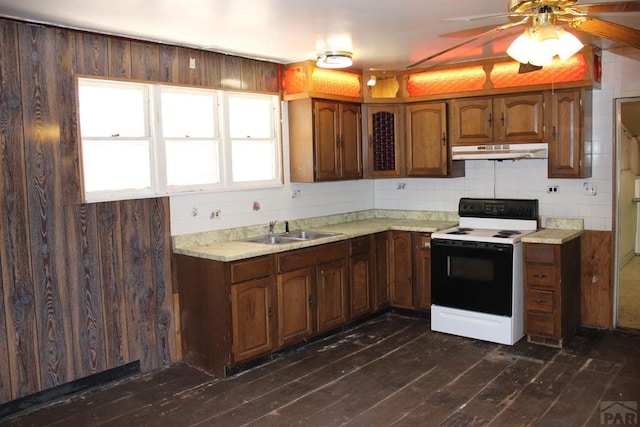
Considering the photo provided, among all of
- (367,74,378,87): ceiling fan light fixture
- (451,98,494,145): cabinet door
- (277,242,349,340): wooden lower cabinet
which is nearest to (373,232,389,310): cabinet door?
(277,242,349,340): wooden lower cabinet

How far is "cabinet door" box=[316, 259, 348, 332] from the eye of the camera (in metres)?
4.74

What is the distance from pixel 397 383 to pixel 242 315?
121 centimetres

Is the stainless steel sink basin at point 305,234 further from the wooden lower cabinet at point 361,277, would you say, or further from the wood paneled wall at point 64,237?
the wood paneled wall at point 64,237

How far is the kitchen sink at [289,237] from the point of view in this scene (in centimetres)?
488

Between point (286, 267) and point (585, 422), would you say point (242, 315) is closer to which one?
point (286, 267)

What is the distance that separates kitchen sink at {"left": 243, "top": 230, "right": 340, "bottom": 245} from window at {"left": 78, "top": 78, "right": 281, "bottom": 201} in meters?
0.48

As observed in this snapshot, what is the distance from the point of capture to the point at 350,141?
5.47 metres

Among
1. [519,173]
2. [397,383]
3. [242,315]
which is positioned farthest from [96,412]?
[519,173]

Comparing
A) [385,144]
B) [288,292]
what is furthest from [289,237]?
[385,144]

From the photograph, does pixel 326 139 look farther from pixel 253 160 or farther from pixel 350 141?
pixel 253 160

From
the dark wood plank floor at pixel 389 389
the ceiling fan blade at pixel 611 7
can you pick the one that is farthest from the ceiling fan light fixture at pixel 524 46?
the dark wood plank floor at pixel 389 389

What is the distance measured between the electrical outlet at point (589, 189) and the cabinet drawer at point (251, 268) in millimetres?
2851

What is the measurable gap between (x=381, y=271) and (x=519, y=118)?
74.9 inches

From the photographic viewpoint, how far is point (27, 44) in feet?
11.5
